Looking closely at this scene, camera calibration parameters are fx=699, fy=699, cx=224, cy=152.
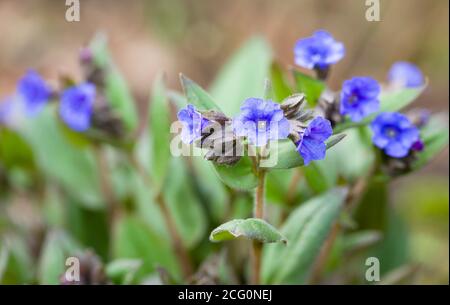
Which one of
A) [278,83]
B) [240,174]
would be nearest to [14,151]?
→ [278,83]

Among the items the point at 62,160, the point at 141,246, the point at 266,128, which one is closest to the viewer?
the point at 266,128

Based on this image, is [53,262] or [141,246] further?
[141,246]

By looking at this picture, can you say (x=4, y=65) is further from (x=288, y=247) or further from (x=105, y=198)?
(x=288, y=247)

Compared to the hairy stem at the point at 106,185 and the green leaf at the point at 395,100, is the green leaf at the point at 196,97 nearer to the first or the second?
the green leaf at the point at 395,100

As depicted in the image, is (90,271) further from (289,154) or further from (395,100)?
(395,100)

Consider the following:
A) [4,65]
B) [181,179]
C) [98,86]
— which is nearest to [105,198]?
[181,179]

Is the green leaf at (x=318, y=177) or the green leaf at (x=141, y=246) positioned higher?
the green leaf at (x=318, y=177)

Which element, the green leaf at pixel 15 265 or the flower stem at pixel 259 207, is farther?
the green leaf at pixel 15 265

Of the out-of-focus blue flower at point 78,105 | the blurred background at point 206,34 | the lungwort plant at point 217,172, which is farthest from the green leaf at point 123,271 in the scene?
the blurred background at point 206,34

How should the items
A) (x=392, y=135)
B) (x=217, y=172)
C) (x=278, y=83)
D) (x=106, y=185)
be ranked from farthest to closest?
(x=106, y=185), (x=278, y=83), (x=392, y=135), (x=217, y=172)
